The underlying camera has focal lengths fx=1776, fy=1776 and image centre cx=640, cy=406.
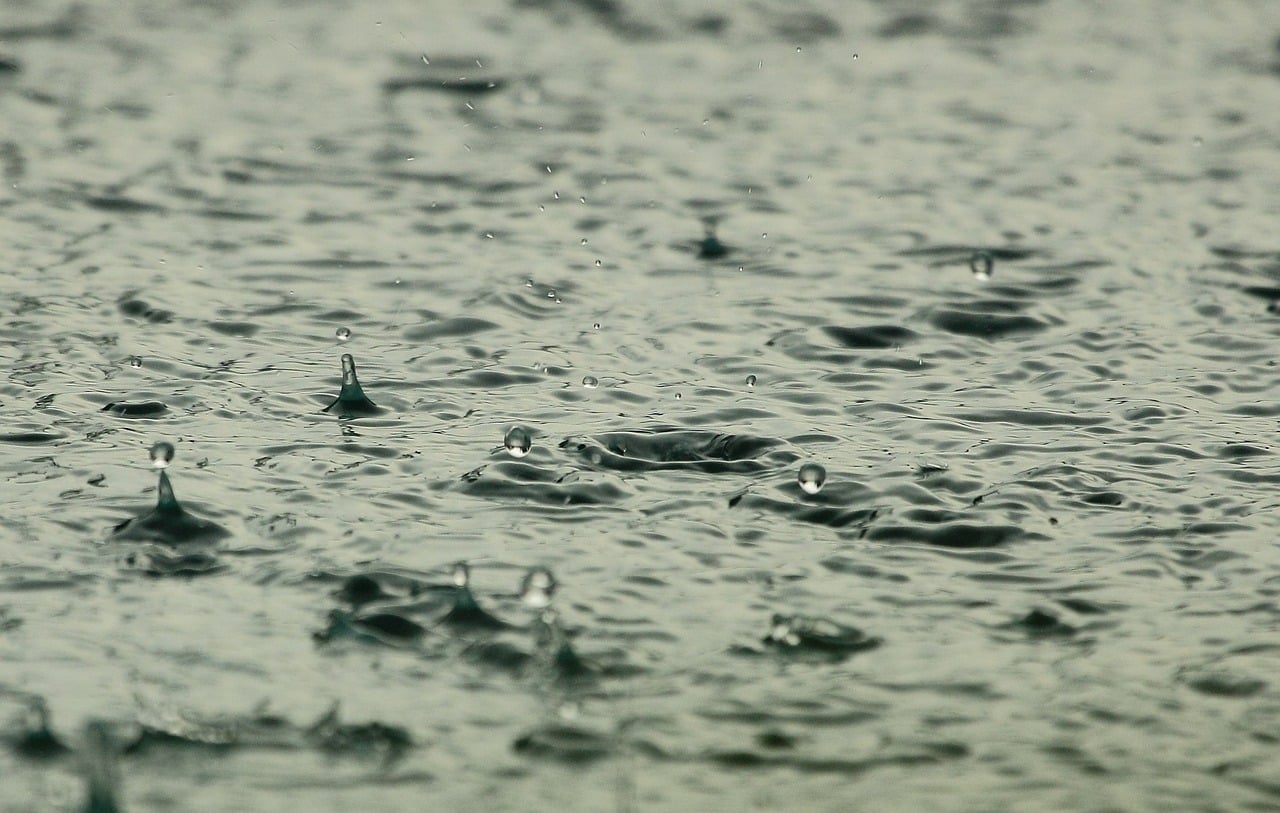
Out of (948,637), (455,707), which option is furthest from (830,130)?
(455,707)

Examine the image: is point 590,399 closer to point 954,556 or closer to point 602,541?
point 602,541

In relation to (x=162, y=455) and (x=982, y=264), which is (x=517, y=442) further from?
(x=982, y=264)

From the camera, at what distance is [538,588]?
543cm

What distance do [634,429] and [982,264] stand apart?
2.84 metres

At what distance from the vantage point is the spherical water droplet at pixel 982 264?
8.75m

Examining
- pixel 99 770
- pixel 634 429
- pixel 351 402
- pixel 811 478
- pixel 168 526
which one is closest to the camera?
pixel 99 770

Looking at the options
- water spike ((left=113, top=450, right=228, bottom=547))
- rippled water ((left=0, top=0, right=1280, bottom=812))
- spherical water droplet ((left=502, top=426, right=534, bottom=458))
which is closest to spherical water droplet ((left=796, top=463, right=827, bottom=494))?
rippled water ((left=0, top=0, right=1280, bottom=812))

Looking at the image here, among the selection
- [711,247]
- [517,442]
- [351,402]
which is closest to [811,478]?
[517,442]

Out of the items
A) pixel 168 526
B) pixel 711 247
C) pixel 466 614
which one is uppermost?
pixel 711 247

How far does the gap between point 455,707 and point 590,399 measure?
8.43ft

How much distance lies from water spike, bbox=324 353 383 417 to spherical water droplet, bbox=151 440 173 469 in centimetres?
84

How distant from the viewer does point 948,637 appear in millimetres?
5254

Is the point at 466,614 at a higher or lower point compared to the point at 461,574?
lower

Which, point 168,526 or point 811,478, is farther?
point 811,478
